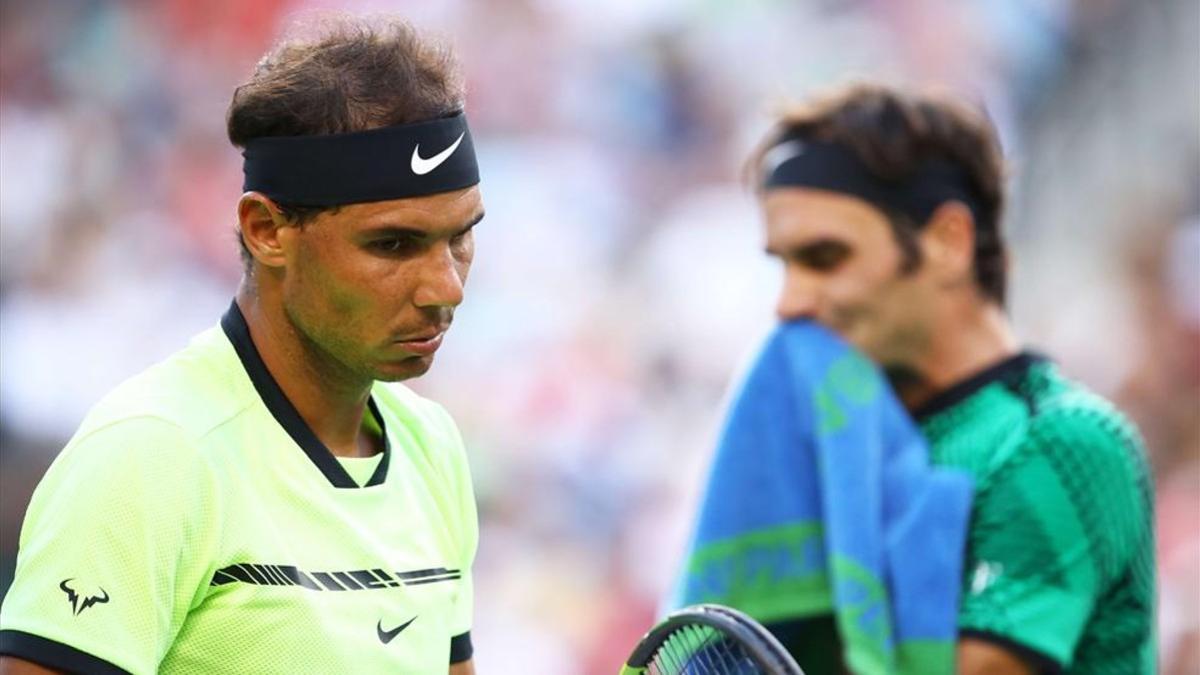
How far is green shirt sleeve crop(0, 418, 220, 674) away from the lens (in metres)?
2.12

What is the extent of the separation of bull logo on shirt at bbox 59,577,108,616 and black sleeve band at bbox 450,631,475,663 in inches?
29.1

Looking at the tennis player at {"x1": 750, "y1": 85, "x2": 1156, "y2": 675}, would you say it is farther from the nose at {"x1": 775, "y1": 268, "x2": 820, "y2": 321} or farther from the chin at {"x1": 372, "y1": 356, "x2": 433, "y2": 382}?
the chin at {"x1": 372, "y1": 356, "x2": 433, "y2": 382}

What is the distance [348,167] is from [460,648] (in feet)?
2.66

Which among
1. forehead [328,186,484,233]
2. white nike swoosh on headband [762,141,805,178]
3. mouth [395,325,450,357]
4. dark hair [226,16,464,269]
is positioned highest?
dark hair [226,16,464,269]

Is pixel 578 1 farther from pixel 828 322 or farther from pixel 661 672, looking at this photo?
pixel 661 672

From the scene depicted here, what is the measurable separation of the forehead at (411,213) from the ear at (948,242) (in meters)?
1.96

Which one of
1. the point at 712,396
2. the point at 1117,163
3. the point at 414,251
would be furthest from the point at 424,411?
the point at 1117,163

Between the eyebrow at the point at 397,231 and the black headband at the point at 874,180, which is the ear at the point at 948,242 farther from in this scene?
the eyebrow at the point at 397,231

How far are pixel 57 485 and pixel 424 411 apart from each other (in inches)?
30.3

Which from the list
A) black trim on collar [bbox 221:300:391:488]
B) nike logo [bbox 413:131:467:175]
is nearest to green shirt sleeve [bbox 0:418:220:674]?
black trim on collar [bbox 221:300:391:488]

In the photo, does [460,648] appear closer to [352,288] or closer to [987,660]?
[352,288]

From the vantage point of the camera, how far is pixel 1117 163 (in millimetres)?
9562

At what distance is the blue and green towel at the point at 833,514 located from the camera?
12.5 feet

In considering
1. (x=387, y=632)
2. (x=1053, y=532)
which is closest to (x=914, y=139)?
(x=1053, y=532)
